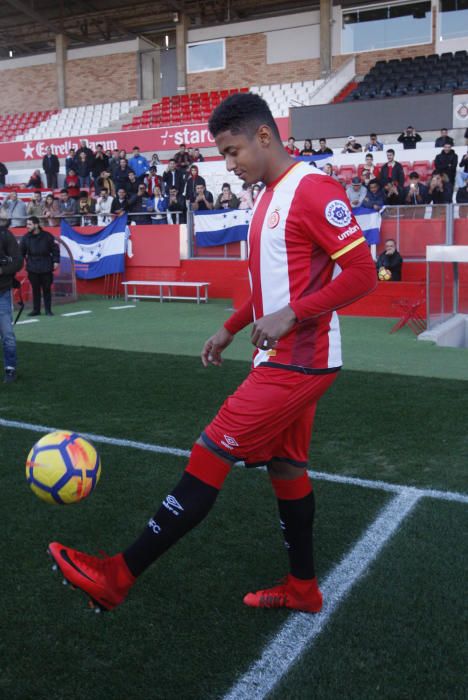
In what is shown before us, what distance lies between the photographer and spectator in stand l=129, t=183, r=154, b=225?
18.5m

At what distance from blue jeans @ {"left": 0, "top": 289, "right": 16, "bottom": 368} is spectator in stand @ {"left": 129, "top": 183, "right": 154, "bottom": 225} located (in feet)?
35.5

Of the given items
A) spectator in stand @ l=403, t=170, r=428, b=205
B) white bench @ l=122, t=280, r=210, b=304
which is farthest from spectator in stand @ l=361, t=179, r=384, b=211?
white bench @ l=122, t=280, r=210, b=304

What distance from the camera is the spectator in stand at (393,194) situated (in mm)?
15414

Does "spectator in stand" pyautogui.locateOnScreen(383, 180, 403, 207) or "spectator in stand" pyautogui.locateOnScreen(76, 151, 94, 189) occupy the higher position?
"spectator in stand" pyautogui.locateOnScreen(76, 151, 94, 189)

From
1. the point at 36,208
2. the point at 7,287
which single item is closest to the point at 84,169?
the point at 36,208

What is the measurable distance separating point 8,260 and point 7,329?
748mm

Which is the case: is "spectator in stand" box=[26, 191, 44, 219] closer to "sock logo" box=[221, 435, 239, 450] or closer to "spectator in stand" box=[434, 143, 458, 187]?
"spectator in stand" box=[434, 143, 458, 187]

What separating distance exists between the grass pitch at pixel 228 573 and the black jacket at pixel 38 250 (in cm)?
789

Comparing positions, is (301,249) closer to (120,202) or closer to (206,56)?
(120,202)

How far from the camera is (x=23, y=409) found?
6.68 meters

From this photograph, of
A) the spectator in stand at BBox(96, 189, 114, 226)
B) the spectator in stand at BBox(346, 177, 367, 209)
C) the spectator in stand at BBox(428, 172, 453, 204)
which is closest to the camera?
the spectator in stand at BBox(346, 177, 367, 209)

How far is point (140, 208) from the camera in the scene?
18.7 metres

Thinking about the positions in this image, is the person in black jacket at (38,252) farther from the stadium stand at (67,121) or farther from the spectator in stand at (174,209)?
the stadium stand at (67,121)

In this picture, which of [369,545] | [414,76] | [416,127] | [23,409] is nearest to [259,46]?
[414,76]
